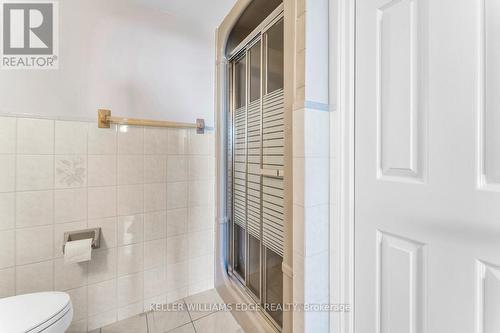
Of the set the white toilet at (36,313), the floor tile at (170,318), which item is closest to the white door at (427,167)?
the floor tile at (170,318)

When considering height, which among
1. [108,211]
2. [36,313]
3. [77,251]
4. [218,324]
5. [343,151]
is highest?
[343,151]

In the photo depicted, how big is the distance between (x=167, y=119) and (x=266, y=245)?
1.14 metres

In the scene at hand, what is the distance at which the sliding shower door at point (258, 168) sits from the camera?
1312mm

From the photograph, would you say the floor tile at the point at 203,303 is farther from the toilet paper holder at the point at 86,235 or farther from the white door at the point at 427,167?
the white door at the point at 427,167

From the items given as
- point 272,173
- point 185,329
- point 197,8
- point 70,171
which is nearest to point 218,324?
point 185,329

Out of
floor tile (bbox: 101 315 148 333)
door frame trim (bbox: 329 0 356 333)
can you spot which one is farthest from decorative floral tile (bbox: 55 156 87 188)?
door frame trim (bbox: 329 0 356 333)

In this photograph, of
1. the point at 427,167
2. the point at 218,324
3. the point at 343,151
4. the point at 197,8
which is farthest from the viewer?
the point at 197,8

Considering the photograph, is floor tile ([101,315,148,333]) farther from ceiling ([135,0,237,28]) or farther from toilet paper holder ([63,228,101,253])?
ceiling ([135,0,237,28])

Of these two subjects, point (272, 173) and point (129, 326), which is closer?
point (272, 173)

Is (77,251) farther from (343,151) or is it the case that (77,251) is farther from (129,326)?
(343,151)

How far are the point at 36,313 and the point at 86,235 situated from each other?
0.48 m

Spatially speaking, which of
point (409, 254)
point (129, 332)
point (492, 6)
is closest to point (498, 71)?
point (492, 6)

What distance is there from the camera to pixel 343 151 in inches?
38.8

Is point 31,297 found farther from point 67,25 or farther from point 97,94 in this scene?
point 67,25
